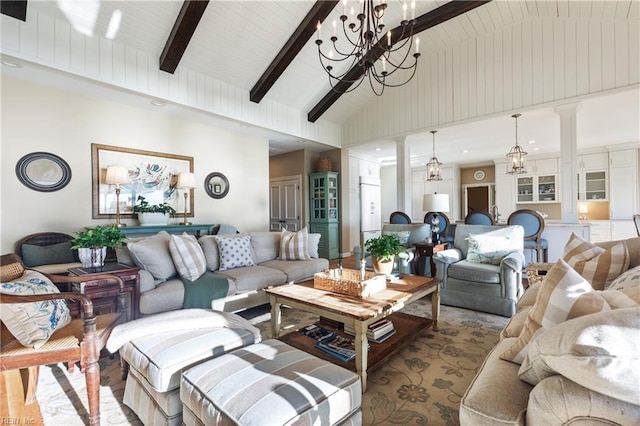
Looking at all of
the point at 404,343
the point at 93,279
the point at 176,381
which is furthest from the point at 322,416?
the point at 93,279

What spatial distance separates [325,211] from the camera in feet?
22.6

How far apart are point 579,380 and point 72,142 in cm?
514

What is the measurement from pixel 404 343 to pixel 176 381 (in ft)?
5.20

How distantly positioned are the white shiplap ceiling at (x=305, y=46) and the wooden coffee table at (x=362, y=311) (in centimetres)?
350

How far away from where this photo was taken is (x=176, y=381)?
142 cm

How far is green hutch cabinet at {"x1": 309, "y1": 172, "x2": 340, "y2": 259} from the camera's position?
22.4 feet

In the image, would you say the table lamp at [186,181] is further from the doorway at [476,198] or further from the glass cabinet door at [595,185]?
the glass cabinet door at [595,185]

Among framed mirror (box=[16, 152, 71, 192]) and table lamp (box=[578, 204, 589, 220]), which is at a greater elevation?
framed mirror (box=[16, 152, 71, 192])

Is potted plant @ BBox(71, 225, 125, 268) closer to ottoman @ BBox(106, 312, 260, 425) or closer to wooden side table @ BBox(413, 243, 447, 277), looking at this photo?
ottoman @ BBox(106, 312, 260, 425)

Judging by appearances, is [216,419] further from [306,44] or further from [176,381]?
[306,44]

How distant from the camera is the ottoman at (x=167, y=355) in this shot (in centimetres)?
142

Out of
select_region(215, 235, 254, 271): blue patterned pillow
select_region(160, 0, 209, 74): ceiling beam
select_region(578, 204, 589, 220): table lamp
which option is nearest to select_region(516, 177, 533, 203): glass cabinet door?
select_region(578, 204, 589, 220): table lamp

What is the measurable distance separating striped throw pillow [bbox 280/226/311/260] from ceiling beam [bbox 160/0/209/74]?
9.09ft

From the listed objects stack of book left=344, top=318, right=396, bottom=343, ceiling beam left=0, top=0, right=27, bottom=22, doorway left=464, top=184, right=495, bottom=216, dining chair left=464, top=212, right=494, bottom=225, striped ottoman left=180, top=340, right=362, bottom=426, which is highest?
ceiling beam left=0, top=0, right=27, bottom=22
